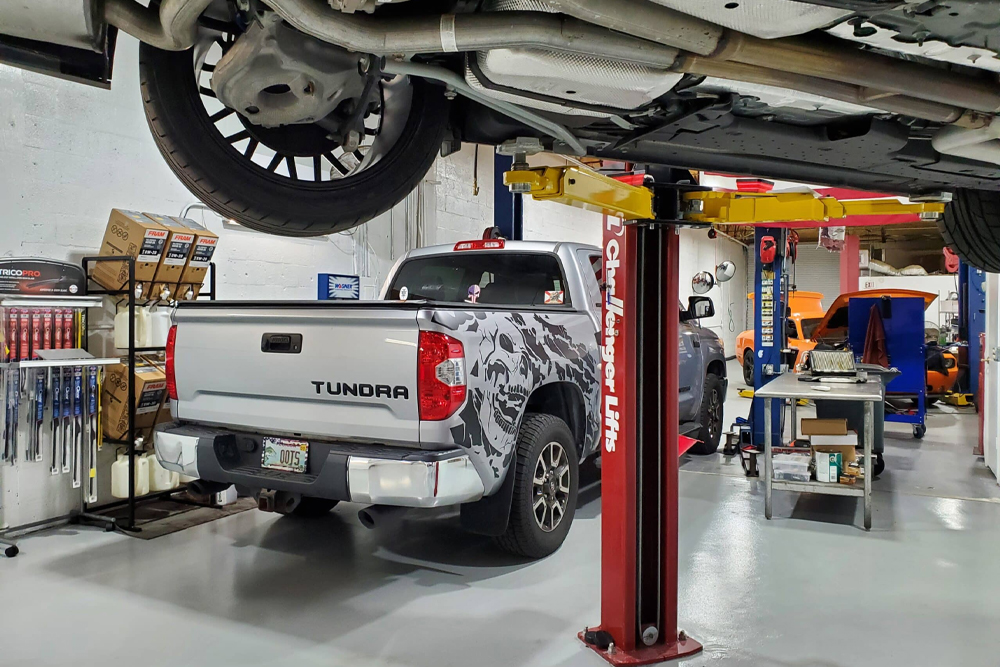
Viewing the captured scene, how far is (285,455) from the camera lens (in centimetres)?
328

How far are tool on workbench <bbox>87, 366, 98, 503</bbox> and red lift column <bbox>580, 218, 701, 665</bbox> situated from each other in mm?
3322

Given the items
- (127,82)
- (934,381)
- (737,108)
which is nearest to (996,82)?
(737,108)

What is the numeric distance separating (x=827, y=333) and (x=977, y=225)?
253 inches

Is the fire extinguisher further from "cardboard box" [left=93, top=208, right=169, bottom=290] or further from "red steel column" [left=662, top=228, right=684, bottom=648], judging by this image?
"cardboard box" [left=93, top=208, right=169, bottom=290]

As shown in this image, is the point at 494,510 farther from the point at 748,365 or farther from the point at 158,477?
the point at 748,365

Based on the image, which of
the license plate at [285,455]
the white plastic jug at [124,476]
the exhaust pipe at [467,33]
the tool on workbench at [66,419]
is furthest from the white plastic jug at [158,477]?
the exhaust pipe at [467,33]

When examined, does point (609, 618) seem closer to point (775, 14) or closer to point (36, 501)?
point (775, 14)

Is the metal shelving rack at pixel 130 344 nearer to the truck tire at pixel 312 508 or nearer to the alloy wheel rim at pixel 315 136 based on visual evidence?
the truck tire at pixel 312 508

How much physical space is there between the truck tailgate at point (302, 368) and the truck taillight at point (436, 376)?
0.11 ft

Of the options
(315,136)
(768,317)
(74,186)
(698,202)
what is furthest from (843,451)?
(74,186)

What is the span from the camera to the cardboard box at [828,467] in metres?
4.73

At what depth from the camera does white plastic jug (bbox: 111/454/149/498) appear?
15.2 feet

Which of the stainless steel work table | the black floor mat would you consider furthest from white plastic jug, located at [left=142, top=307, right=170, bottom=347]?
the stainless steel work table

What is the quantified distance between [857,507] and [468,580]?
3.10 meters
